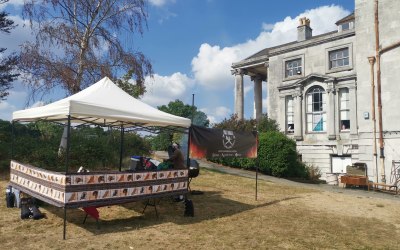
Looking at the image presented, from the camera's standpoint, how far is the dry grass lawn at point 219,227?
6750 mm

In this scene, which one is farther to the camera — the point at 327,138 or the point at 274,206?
the point at 327,138

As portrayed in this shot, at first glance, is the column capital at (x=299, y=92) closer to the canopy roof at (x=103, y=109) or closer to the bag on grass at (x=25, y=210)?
the canopy roof at (x=103, y=109)

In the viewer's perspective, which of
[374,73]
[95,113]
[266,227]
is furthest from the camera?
[374,73]

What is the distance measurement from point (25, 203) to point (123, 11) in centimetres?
1288

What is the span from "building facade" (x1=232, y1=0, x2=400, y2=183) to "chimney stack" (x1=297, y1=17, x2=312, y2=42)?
0.08 metres

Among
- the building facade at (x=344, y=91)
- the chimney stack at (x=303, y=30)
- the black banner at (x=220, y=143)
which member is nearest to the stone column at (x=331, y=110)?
the building facade at (x=344, y=91)

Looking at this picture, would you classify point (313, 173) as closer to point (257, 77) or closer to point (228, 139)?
point (257, 77)

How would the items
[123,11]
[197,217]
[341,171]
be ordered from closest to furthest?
[197,217] < [123,11] < [341,171]

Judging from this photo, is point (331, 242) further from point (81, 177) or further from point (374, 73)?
point (374, 73)

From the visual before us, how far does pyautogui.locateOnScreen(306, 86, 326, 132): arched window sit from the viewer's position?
85.0 ft

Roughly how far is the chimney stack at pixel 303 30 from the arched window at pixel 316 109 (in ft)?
17.7

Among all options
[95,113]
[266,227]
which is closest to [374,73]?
[266,227]

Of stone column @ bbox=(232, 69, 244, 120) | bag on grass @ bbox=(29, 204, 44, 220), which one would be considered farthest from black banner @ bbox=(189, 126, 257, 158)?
stone column @ bbox=(232, 69, 244, 120)

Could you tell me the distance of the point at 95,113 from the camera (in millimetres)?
7656
